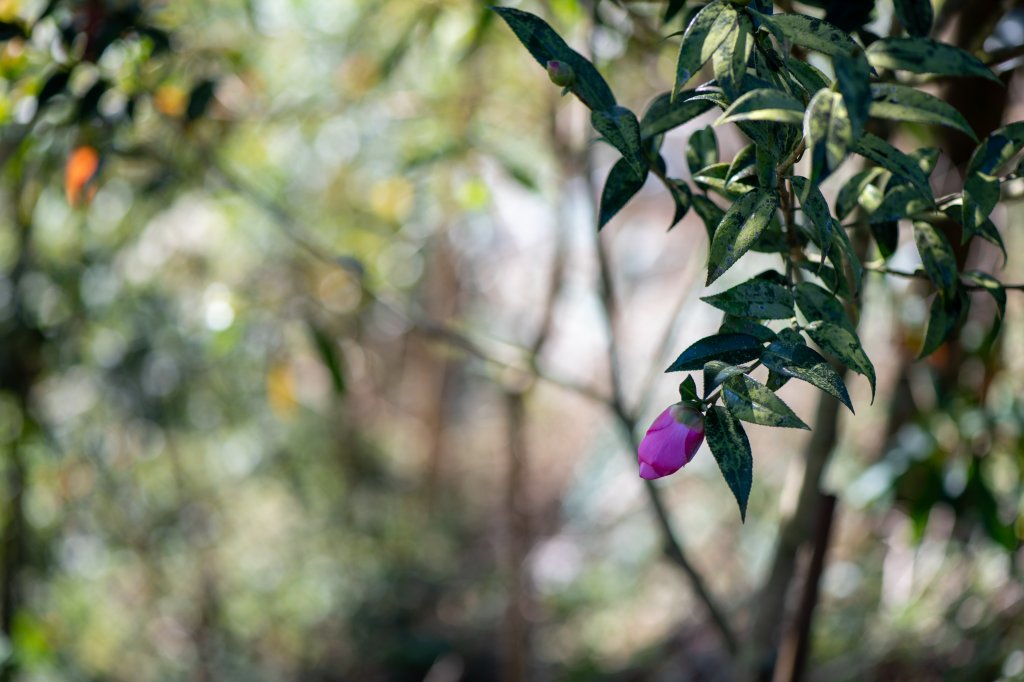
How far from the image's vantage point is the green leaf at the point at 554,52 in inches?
18.5

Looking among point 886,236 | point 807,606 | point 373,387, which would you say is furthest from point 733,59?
point 373,387

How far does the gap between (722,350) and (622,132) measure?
13 centimetres

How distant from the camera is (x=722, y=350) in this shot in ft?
1.45

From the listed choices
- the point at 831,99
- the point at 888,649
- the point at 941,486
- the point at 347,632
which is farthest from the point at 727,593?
the point at 831,99

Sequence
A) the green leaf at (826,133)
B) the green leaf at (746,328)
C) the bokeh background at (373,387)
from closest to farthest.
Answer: the green leaf at (826,133) → the green leaf at (746,328) → the bokeh background at (373,387)

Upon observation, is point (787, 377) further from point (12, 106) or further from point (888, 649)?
point (888, 649)

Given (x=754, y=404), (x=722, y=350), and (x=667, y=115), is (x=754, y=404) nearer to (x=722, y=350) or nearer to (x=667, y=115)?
(x=722, y=350)

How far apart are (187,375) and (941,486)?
1.25 metres

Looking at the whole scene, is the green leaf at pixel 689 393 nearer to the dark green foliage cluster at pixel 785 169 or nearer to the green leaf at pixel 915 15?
the dark green foliage cluster at pixel 785 169

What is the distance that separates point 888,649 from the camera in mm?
1256

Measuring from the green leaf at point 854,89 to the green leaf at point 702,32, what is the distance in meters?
0.07

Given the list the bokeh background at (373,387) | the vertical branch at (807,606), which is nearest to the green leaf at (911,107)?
the bokeh background at (373,387)

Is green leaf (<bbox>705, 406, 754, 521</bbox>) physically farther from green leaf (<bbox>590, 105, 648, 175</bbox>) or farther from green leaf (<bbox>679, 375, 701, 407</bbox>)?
green leaf (<bbox>590, 105, 648, 175</bbox>)

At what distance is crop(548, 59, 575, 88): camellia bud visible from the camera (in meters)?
0.46
